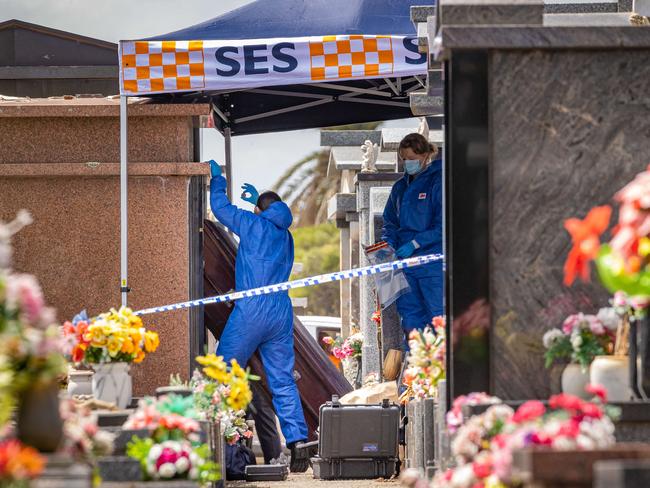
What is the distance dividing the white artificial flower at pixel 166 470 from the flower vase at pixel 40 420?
66cm

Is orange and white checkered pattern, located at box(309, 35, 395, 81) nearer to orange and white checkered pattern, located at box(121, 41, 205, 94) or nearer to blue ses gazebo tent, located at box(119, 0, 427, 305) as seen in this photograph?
blue ses gazebo tent, located at box(119, 0, 427, 305)

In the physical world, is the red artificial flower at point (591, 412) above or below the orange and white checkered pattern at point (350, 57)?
below

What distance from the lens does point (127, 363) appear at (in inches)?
338

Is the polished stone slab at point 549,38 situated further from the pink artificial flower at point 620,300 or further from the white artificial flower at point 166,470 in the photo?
the white artificial flower at point 166,470

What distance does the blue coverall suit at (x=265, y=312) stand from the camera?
38.5 feet

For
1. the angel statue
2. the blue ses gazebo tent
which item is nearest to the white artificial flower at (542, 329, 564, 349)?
the blue ses gazebo tent

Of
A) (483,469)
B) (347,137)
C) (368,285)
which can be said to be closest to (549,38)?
(483,469)

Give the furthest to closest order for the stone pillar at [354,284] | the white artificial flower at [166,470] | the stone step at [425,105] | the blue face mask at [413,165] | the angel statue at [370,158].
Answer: the stone pillar at [354,284]
the angel statue at [370,158]
the stone step at [425,105]
the blue face mask at [413,165]
the white artificial flower at [166,470]

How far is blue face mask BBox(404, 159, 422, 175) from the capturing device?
11.6m

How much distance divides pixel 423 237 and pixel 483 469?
634cm

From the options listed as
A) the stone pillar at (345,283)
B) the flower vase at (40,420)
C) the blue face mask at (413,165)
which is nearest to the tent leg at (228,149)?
the blue face mask at (413,165)

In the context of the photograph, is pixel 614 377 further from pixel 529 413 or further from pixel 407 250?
pixel 407 250

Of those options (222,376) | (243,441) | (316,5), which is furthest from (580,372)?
(316,5)

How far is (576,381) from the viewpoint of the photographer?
23.4 feet
